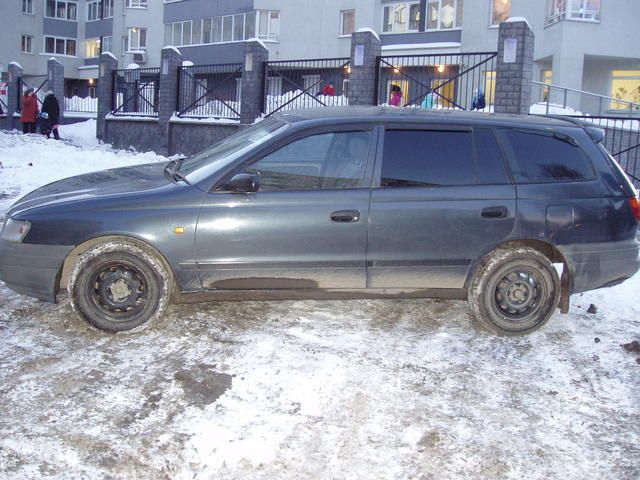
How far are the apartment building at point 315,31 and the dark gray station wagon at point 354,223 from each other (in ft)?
80.6

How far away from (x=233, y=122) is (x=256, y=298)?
14.7m

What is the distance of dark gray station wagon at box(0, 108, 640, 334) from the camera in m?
5.63

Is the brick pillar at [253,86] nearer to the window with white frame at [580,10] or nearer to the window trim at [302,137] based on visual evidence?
the window trim at [302,137]

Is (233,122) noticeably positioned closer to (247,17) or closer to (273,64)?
(273,64)

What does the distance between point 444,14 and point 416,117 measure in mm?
33312

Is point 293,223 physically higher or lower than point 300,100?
lower

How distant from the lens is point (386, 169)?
5.89 metres

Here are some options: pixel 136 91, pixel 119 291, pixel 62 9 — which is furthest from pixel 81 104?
pixel 62 9

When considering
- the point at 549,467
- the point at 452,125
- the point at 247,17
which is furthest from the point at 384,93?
the point at 247,17

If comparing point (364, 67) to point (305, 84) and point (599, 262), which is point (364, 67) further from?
point (599, 262)

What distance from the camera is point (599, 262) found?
6.09 m

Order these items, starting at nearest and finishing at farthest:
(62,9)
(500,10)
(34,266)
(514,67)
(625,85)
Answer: (34,266), (514,67), (625,85), (500,10), (62,9)

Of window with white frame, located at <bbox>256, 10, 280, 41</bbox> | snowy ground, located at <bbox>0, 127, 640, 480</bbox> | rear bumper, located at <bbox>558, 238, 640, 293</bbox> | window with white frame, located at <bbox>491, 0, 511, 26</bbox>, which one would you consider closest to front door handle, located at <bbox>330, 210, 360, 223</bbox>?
snowy ground, located at <bbox>0, 127, 640, 480</bbox>

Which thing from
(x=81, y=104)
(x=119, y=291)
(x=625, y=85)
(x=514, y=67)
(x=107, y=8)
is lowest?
(x=119, y=291)
